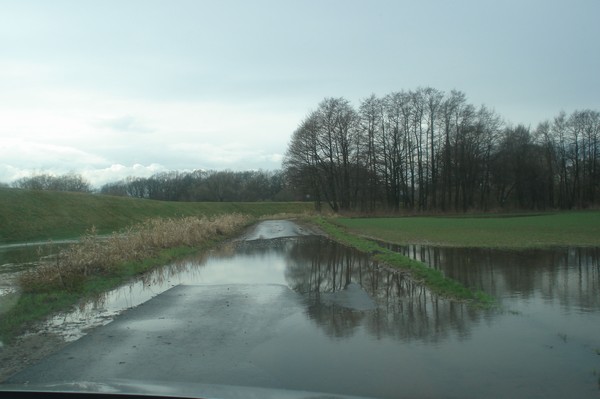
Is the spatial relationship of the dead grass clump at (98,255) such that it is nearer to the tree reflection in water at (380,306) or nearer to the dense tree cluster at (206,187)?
the tree reflection in water at (380,306)

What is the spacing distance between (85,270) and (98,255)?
3.08ft

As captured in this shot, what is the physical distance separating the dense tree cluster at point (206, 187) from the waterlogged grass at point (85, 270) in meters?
94.8

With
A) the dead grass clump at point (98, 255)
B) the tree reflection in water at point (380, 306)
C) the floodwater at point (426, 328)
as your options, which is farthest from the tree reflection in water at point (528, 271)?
the dead grass clump at point (98, 255)

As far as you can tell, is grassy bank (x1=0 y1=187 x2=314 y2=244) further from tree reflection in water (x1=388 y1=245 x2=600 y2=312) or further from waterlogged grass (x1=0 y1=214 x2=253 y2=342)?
tree reflection in water (x1=388 y1=245 x2=600 y2=312)

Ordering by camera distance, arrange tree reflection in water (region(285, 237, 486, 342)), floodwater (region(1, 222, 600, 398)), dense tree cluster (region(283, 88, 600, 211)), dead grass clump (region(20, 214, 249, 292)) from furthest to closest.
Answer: dense tree cluster (region(283, 88, 600, 211)) → dead grass clump (region(20, 214, 249, 292)) → tree reflection in water (region(285, 237, 486, 342)) → floodwater (region(1, 222, 600, 398))

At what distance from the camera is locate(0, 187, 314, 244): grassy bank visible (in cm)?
3578

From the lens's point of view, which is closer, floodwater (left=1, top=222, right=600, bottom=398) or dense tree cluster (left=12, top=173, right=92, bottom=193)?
floodwater (left=1, top=222, right=600, bottom=398)

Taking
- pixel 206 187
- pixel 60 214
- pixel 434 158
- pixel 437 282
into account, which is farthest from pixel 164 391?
pixel 206 187

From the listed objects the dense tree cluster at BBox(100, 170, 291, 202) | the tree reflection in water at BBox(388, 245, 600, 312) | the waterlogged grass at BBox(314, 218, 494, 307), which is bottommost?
the tree reflection in water at BBox(388, 245, 600, 312)

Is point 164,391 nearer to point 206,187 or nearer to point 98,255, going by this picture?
point 98,255

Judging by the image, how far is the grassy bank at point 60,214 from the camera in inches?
1409

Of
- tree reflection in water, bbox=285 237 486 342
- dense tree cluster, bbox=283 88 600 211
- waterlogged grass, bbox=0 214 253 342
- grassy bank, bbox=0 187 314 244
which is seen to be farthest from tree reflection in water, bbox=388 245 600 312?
dense tree cluster, bbox=283 88 600 211

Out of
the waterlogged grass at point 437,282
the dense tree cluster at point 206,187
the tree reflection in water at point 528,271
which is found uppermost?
the dense tree cluster at point 206,187

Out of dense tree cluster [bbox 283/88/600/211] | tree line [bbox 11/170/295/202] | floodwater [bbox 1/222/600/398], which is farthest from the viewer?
tree line [bbox 11/170/295/202]
